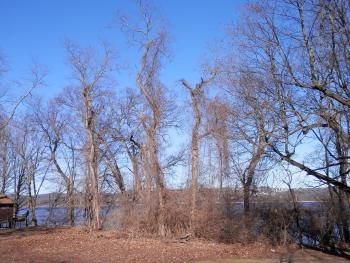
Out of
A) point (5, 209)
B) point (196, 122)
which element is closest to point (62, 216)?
point (5, 209)

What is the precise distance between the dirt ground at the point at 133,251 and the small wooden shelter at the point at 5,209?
14.2m

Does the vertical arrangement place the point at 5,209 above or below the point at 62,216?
above

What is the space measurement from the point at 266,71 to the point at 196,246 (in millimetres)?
8034

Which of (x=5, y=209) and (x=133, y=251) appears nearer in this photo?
(x=133, y=251)

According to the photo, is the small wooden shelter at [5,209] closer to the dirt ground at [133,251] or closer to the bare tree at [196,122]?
the dirt ground at [133,251]

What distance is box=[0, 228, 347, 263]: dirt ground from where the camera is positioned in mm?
12812

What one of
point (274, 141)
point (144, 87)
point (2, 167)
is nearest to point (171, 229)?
point (144, 87)

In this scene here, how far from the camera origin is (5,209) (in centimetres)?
3059

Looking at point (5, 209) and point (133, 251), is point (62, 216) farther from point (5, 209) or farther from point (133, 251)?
point (133, 251)

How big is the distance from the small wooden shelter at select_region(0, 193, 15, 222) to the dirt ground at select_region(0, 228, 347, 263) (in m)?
14.2

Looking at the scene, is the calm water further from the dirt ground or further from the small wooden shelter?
the dirt ground

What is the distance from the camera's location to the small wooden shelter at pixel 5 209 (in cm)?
2995

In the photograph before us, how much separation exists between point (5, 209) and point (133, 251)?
19961 mm

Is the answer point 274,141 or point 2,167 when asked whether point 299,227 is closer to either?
point 274,141
